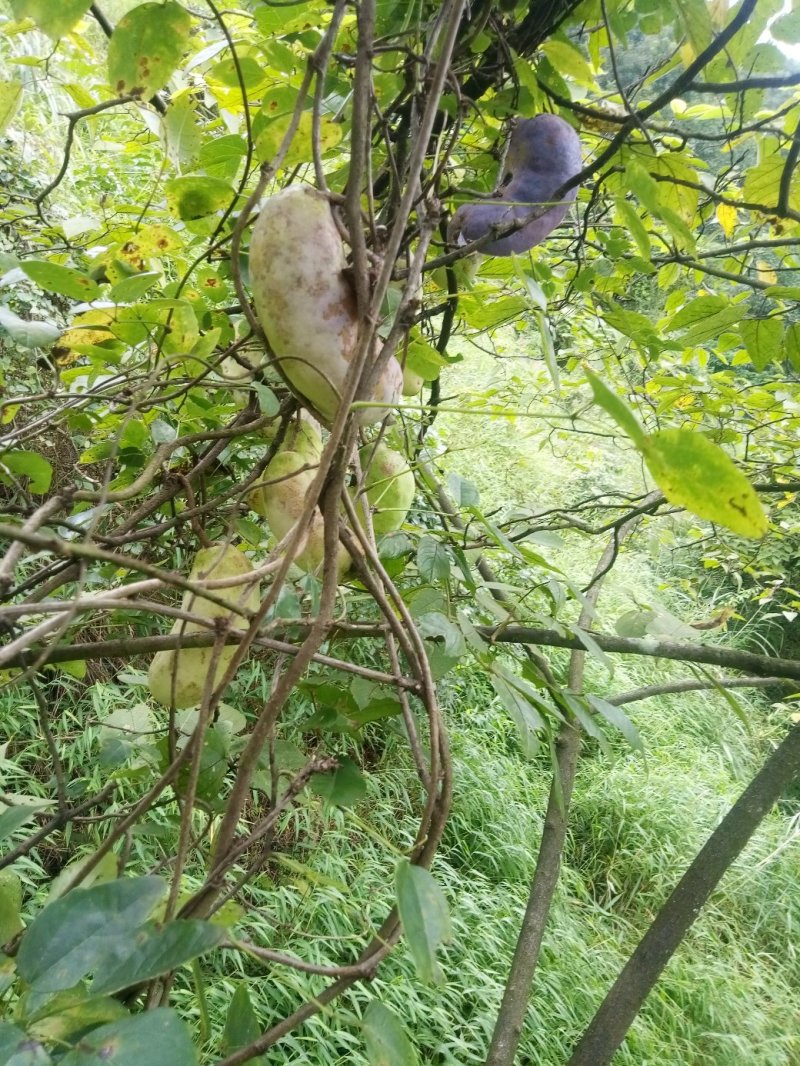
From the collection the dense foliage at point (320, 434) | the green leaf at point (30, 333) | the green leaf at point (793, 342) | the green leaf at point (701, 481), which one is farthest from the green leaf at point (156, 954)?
the green leaf at point (793, 342)

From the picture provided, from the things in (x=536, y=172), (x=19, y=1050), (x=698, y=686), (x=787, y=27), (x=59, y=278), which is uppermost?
(x=787, y=27)

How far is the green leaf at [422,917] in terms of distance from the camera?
0.29m

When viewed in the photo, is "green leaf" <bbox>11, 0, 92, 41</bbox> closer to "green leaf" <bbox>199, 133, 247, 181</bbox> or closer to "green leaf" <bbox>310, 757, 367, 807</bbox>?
"green leaf" <bbox>199, 133, 247, 181</bbox>

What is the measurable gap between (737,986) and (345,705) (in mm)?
2246

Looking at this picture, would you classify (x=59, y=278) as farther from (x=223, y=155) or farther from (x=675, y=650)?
(x=675, y=650)

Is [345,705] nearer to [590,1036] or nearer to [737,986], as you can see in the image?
[590,1036]

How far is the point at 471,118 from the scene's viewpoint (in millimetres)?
695

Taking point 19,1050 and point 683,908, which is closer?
point 19,1050

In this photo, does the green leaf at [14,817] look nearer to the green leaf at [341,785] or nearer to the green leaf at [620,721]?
the green leaf at [341,785]

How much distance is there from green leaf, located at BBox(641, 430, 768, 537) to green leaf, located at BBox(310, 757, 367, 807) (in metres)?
0.30

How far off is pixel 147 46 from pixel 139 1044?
0.55 meters

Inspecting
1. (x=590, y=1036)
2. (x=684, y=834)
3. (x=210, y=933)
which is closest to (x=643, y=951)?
(x=590, y=1036)

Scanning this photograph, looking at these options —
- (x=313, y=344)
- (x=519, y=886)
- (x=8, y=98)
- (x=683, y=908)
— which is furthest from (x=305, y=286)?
(x=519, y=886)

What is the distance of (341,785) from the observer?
46 cm
